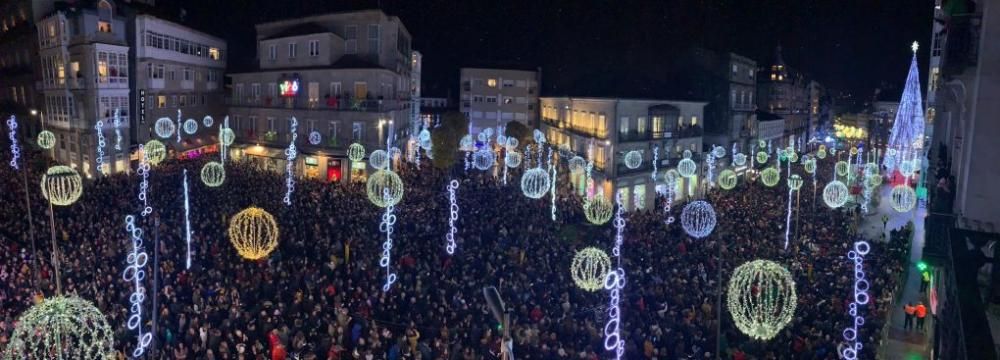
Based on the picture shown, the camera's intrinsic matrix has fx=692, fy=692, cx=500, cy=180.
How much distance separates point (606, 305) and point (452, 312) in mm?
3703

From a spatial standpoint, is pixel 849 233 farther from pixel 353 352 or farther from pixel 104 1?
pixel 104 1

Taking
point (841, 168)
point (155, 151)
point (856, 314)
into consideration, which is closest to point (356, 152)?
point (155, 151)

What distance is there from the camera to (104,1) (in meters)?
32.8

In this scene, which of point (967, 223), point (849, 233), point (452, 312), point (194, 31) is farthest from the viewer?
point (194, 31)

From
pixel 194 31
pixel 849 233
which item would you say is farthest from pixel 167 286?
pixel 194 31

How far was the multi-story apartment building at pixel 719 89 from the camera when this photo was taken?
2002 inches

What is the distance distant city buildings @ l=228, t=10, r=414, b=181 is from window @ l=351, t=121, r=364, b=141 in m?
0.05

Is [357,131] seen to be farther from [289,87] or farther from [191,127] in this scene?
[191,127]

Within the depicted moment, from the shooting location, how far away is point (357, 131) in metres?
37.1

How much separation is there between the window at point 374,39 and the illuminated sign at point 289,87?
4.53 m

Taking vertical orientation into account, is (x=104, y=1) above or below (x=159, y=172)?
above

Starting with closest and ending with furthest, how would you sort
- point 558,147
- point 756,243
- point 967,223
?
1. point 967,223
2. point 756,243
3. point 558,147

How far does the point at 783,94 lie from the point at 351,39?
56156 mm

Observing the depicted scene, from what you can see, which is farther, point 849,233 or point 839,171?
point 839,171
